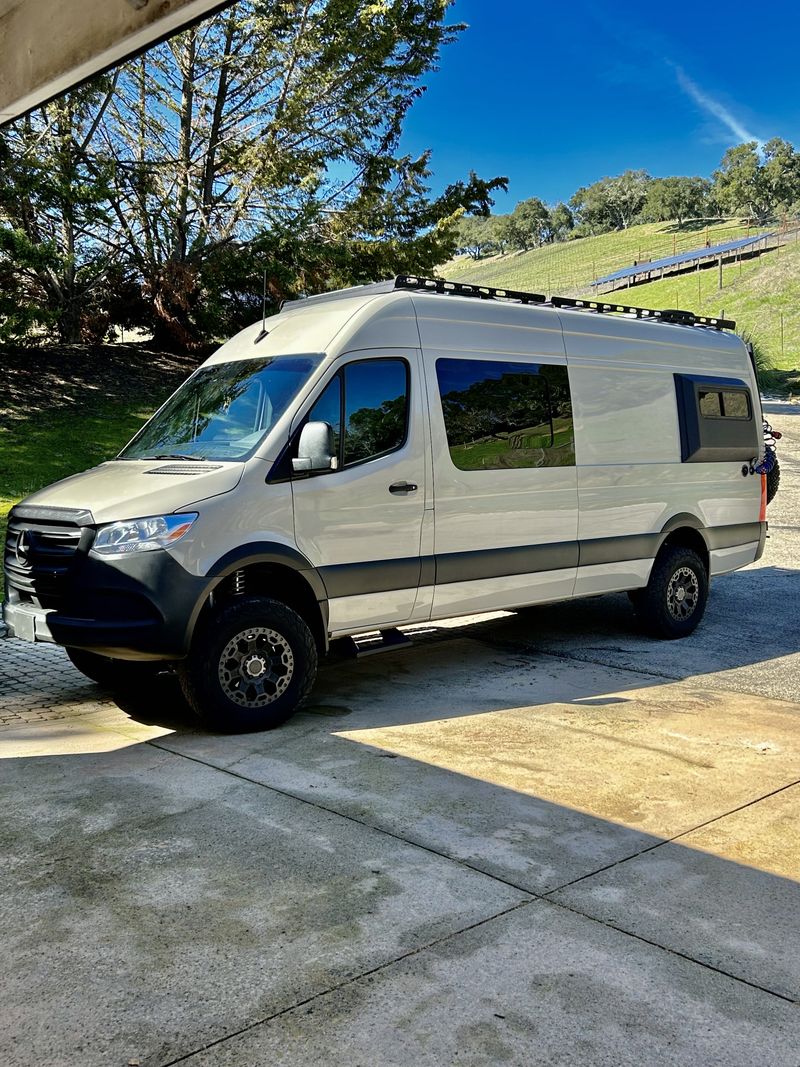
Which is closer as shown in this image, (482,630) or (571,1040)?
(571,1040)

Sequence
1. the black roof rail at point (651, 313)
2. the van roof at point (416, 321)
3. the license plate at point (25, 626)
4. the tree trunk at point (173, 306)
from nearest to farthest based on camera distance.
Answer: the license plate at point (25, 626) → the van roof at point (416, 321) → the black roof rail at point (651, 313) → the tree trunk at point (173, 306)

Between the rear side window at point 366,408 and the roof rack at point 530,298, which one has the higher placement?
the roof rack at point 530,298

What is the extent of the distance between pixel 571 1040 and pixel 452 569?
431 centimetres

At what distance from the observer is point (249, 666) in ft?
19.9

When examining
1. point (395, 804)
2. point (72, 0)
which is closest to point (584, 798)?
point (395, 804)

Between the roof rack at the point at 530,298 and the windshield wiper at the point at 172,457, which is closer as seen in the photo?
the windshield wiper at the point at 172,457

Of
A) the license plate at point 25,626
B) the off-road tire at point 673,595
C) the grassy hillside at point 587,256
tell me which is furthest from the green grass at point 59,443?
the grassy hillside at point 587,256

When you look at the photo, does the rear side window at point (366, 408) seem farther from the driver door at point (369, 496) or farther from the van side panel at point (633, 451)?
the van side panel at point (633, 451)

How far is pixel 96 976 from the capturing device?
331 cm

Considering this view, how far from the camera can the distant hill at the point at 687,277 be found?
53.8 metres

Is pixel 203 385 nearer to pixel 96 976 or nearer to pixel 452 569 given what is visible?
pixel 452 569

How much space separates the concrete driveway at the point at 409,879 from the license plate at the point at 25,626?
0.62 metres

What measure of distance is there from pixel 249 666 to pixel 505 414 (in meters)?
2.77

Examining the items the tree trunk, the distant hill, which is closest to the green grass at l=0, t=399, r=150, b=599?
the tree trunk
